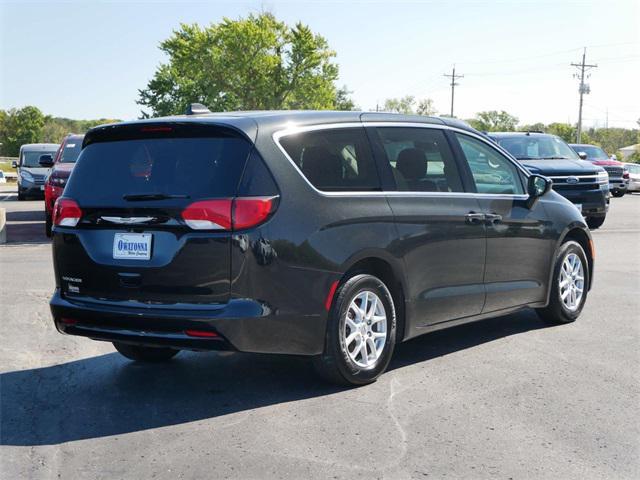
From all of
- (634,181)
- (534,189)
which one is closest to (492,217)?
(534,189)

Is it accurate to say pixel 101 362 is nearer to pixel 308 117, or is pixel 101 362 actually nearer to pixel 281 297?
pixel 281 297

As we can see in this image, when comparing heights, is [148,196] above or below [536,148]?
below

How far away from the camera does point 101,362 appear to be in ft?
21.6

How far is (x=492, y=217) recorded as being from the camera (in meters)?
6.91

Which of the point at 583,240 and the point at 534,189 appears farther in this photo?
the point at 583,240

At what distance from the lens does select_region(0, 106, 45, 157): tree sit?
124 meters

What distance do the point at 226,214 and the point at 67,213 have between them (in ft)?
4.15

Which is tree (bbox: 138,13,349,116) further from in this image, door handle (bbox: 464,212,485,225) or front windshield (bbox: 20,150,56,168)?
door handle (bbox: 464,212,485,225)

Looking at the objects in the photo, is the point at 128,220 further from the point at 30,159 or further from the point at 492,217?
the point at 30,159

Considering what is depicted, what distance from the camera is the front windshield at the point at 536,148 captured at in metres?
17.8

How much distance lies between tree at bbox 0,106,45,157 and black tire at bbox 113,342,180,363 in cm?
12427

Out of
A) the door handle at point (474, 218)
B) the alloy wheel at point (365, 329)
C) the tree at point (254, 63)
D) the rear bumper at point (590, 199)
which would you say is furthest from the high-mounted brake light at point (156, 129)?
the tree at point (254, 63)

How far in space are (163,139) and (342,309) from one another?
1.55 meters

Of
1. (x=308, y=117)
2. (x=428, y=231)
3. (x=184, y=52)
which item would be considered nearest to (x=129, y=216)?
(x=308, y=117)
